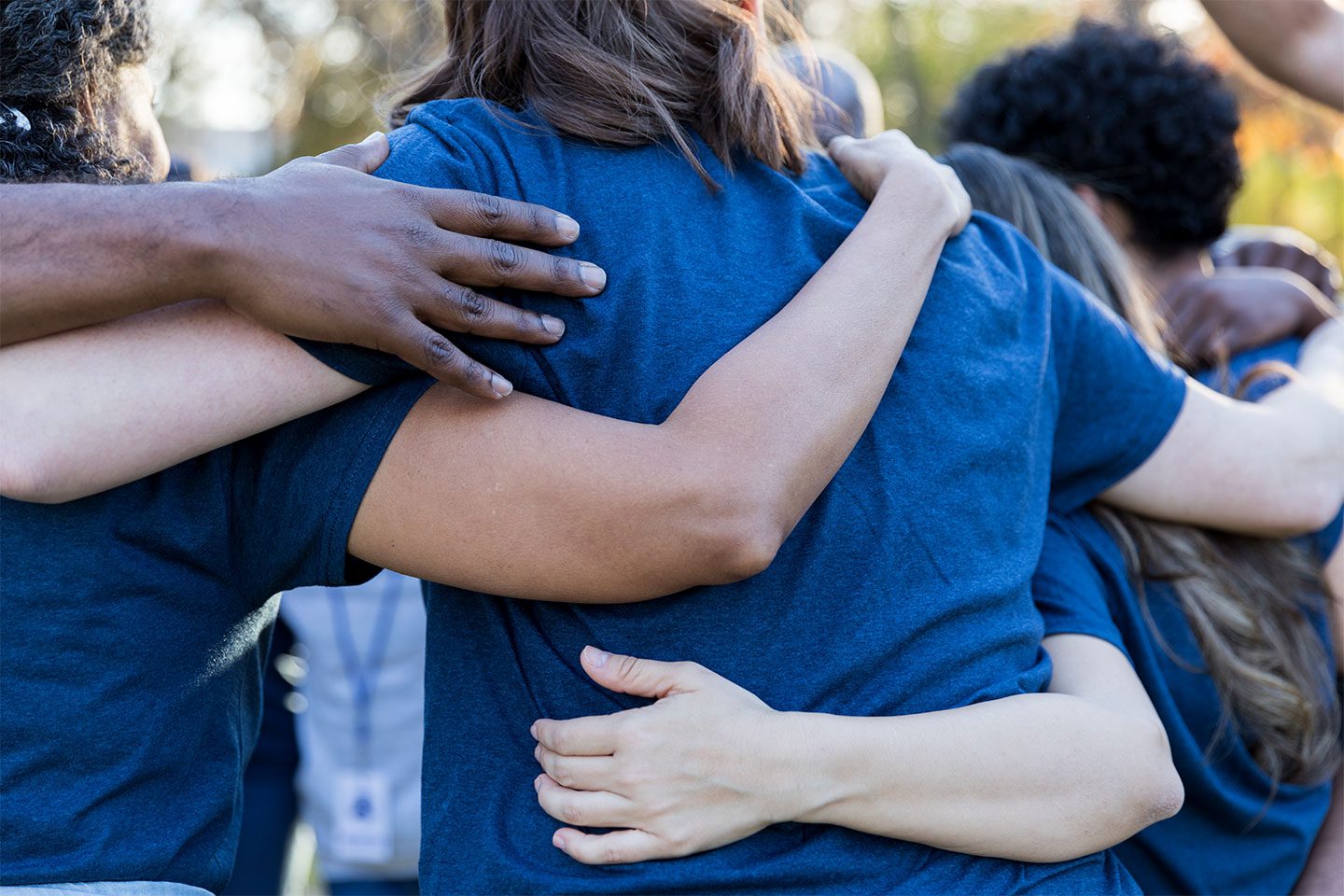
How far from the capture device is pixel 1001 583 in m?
1.72

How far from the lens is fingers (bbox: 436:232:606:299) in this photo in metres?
1.44

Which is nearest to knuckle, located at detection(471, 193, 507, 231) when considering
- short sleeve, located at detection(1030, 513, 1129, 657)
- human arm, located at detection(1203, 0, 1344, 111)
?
short sleeve, located at detection(1030, 513, 1129, 657)

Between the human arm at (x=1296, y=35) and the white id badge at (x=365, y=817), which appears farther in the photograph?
the white id badge at (x=365, y=817)

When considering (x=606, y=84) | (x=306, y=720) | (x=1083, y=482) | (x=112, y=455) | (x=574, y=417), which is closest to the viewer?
(x=112, y=455)

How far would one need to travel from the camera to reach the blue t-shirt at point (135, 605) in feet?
4.85

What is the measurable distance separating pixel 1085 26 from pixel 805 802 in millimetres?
2403

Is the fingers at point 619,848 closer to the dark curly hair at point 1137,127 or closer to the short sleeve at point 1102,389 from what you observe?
the short sleeve at point 1102,389

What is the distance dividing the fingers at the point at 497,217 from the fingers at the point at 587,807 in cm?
69

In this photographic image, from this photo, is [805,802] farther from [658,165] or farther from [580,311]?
[658,165]

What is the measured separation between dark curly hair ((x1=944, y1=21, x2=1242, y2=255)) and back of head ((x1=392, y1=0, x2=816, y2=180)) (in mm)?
1379

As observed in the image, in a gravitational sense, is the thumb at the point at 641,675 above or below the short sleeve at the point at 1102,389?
below

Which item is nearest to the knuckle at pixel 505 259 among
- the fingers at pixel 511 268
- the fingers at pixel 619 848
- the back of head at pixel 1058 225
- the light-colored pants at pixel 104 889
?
the fingers at pixel 511 268

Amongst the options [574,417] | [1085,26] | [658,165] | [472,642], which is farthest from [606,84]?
[1085,26]

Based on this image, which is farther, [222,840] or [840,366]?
[222,840]
